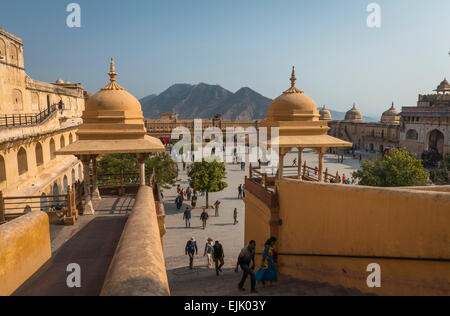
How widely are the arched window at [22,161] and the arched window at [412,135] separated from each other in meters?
52.1

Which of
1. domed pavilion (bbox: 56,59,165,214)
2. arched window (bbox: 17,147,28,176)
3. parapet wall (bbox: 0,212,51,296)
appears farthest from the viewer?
arched window (bbox: 17,147,28,176)


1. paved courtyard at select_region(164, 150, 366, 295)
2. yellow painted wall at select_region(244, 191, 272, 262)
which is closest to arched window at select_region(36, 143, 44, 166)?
paved courtyard at select_region(164, 150, 366, 295)

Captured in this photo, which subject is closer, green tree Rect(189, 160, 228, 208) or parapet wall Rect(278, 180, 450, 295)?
parapet wall Rect(278, 180, 450, 295)

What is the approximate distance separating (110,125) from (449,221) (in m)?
8.90

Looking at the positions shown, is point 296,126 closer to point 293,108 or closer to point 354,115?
point 293,108

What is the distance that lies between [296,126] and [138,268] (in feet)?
31.0

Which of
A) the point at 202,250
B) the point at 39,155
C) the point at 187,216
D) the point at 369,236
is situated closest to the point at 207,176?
the point at 187,216

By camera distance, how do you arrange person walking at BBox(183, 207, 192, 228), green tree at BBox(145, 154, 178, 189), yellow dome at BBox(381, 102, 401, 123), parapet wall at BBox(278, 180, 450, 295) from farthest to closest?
yellow dome at BBox(381, 102, 401, 123), green tree at BBox(145, 154, 178, 189), person walking at BBox(183, 207, 192, 228), parapet wall at BBox(278, 180, 450, 295)

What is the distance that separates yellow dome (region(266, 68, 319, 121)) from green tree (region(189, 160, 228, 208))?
10905 millimetres

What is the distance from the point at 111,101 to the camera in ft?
33.4

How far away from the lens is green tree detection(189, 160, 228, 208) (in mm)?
22297

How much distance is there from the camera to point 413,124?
49.9 meters

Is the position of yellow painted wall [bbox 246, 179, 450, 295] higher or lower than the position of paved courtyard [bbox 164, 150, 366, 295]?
higher

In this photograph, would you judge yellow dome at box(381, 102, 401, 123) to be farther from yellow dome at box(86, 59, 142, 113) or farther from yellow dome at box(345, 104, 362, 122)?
yellow dome at box(86, 59, 142, 113)
